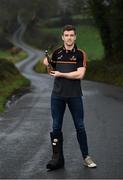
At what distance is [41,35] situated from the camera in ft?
342

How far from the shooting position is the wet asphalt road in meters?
8.30

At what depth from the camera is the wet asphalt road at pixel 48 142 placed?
830cm

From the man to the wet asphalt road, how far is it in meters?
0.35

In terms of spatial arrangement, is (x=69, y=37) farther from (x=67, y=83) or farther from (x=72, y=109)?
(x=72, y=109)

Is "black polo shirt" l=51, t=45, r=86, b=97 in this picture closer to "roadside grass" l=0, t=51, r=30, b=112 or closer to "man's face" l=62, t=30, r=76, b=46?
"man's face" l=62, t=30, r=76, b=46

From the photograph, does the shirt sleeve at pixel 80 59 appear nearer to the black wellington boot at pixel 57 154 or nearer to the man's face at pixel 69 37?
the man's face at pixel 69 37

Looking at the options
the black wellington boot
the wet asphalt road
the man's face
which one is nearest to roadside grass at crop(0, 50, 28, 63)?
the wet asphalt road

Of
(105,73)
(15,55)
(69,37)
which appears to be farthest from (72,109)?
(15,55)

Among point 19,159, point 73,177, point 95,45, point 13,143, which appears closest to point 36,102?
point 13,143

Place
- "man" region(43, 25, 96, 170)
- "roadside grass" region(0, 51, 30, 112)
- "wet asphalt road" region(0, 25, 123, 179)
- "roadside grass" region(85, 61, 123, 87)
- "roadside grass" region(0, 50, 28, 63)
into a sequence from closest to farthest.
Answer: "wet asphalt road" region(0, 25, 123, 179) < "man" region(43, 25, 96, 170) < "roadside grass" region(0, 51, 30, 112) < "roadside grass" region(85, 61, 123, 87) < "roadside grass" region(0, 50, 28, 63)

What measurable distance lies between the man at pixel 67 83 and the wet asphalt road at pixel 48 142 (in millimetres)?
354

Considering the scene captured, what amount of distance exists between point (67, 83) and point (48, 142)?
2778mm

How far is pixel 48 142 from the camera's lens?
11000 mm

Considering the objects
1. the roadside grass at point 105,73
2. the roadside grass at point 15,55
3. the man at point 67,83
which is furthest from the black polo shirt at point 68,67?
the roadside grass at point 15,55
